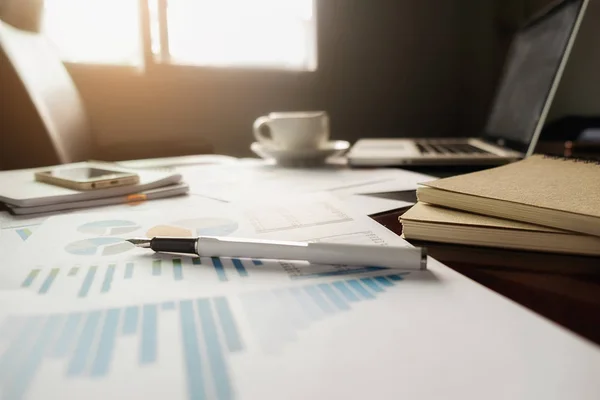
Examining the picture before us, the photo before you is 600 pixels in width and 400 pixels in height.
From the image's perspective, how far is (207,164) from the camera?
3.43 ft

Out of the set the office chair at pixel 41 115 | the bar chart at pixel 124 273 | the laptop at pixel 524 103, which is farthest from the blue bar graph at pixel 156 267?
→ the office chair at pixel 41 115

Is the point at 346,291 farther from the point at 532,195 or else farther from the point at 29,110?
the point at 29,110

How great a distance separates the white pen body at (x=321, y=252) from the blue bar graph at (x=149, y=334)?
0.09 m

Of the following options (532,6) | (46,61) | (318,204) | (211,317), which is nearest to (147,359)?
(211,317)

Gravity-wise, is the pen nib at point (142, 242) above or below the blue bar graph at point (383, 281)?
above

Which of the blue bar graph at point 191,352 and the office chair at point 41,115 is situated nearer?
the blue bar graph at point 191,352

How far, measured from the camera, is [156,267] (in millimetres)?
375

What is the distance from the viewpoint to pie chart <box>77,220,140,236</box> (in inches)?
19.2

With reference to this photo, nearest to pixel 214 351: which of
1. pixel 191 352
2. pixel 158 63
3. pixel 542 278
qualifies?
pixel 191 352

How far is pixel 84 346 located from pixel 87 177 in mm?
480

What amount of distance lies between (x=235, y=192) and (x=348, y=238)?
0.97 ft

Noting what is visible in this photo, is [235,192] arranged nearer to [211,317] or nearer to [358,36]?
[211,317]

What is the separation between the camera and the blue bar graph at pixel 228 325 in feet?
0.82

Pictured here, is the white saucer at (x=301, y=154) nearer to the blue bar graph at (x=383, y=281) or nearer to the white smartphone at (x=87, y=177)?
the white smartphone at (x=87, y=177)
